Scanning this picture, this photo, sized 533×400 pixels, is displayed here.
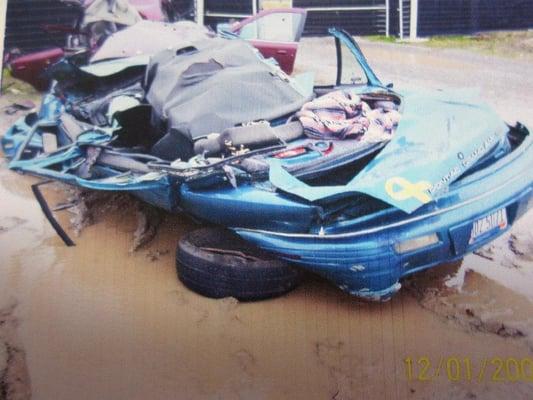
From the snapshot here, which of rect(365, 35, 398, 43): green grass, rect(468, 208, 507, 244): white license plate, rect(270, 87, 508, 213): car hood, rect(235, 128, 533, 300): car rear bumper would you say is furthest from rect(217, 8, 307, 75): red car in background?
rect(365, 35, 398, 43): green grass

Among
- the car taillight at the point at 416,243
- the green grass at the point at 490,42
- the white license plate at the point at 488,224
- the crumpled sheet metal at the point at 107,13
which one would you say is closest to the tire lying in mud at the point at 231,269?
the car taillight at the point at 416,243

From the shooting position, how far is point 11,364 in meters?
2.46

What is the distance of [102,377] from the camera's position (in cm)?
237

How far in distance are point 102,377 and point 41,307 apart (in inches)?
28.9

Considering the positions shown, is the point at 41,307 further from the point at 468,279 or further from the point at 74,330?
the point at 468,279

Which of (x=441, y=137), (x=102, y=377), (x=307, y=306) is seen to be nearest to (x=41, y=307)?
(x=102, y=377)

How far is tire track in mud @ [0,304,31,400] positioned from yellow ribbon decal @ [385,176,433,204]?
69.8 inches

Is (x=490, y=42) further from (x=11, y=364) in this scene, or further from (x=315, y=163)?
(x=11, y=364)

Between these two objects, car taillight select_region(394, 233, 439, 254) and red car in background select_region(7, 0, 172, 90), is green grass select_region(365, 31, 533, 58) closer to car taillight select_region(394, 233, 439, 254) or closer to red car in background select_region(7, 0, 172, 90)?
red car in background select_region(7, 0, 172, 90)

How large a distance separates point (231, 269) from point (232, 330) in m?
0.30

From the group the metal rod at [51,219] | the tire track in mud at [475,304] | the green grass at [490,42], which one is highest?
the green grass at [490,42]

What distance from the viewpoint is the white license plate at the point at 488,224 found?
8.44ft

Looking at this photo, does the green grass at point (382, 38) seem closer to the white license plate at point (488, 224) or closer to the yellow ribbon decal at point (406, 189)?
the white license plate at point (488, 224)

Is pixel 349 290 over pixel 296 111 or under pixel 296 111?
under
